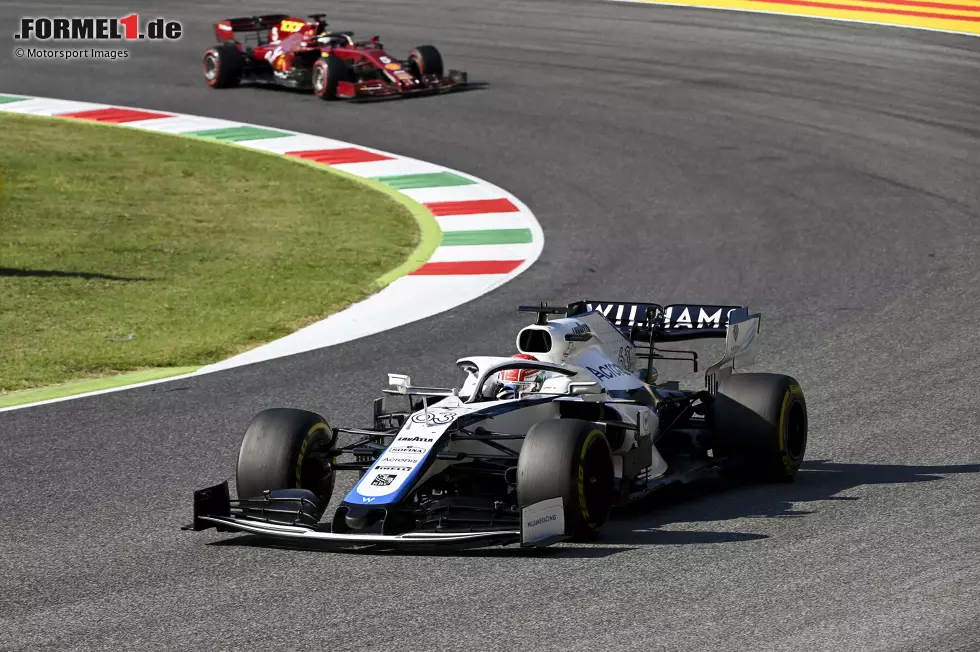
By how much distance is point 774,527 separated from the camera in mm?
8656

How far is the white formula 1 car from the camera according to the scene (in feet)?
26.6

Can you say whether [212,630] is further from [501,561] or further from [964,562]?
[964,562]

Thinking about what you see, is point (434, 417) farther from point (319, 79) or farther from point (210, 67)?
point (210, 67)

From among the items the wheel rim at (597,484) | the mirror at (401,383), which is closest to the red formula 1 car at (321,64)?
the mirror at (401,383)

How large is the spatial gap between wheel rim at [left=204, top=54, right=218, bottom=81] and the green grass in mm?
2819

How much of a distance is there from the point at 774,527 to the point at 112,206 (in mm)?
12839

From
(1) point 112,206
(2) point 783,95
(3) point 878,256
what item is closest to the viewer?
(3) point 878,256

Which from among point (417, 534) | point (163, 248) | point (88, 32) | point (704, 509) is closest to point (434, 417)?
point (417, 534)

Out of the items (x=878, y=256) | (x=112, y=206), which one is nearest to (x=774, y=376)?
(x=878, y=256)

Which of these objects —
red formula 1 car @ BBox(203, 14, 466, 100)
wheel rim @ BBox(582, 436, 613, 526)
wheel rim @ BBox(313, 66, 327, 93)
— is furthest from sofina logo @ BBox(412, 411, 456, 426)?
wheel rim @ BBox(313, 66, 327, 93)

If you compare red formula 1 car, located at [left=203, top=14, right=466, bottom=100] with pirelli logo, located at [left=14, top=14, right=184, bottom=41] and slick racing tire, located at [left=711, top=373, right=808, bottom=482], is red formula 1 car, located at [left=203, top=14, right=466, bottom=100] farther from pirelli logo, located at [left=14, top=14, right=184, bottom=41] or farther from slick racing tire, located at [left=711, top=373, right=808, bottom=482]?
slick racing tire, located at [left=711, top=373, right=808, bottom=482]

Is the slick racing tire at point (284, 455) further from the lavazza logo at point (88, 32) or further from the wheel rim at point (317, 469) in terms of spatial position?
the lavazza logo at point (88, 32)

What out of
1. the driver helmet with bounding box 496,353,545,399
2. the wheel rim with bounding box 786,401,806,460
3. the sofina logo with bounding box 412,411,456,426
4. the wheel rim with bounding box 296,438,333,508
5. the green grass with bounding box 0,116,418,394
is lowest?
the green grass with bounding box 0,116,418,394

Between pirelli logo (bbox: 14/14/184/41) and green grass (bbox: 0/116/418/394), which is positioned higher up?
pirelli logo (bbox: 14/14/184/41)
